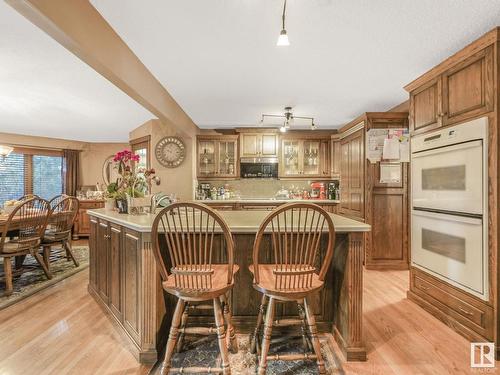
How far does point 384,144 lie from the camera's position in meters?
3.56

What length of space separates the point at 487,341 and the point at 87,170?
24.2 feet

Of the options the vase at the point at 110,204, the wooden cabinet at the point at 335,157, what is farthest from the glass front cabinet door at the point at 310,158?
the vase at the point at 110,204

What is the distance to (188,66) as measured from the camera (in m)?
2.54

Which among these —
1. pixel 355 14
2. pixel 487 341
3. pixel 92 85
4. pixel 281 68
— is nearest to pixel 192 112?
pixel 92 85

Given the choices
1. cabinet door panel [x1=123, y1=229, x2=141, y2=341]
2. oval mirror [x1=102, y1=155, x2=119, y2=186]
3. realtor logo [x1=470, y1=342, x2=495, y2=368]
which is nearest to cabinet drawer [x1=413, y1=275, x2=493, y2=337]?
realtor logo [x1=470, y1=342, x2=495, y2=368]

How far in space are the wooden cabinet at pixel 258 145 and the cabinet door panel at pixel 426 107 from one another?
2.65 metres

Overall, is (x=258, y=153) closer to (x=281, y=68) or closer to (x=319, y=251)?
(x=281, y=68)

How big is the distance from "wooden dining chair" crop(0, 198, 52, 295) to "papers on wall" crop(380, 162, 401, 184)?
4375mm

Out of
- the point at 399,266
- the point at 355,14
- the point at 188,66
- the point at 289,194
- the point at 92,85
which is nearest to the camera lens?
the point at 355,14

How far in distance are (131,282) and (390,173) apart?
3417 mm

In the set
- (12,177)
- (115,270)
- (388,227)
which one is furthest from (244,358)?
(12,177)

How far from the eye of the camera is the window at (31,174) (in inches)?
208

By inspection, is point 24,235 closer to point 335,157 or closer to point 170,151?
point 170,151

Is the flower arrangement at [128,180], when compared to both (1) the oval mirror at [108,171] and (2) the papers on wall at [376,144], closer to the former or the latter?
(2) the papers on wall at [376,144]
